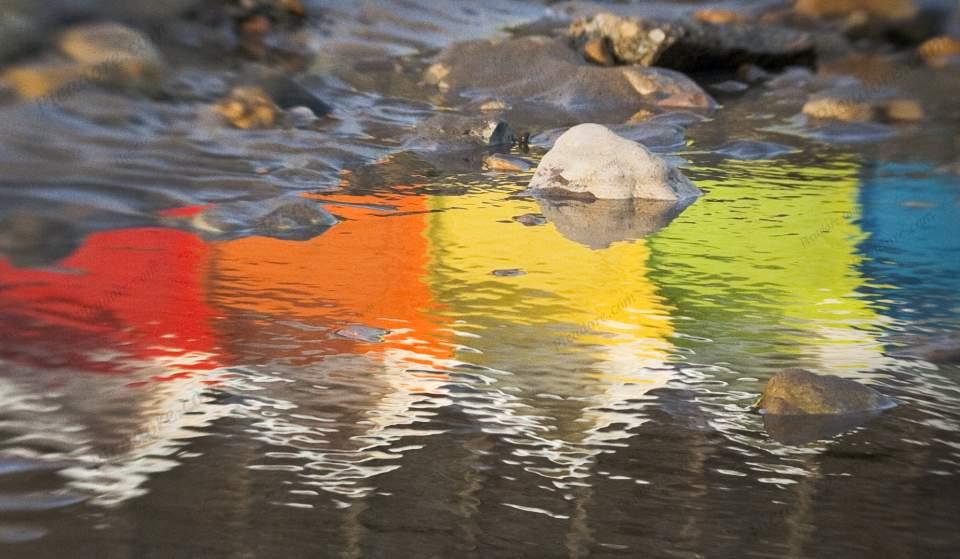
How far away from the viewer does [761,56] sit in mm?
7156

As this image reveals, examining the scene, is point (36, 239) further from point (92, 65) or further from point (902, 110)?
point (902, 110)

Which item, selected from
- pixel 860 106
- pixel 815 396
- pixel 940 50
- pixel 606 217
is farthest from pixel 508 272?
pixel 940 50

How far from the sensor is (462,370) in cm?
227

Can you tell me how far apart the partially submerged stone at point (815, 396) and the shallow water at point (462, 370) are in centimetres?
4

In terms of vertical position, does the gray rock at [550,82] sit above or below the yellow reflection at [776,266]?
above

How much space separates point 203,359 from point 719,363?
3.02 feet

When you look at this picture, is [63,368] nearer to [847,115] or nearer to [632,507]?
[632,507]

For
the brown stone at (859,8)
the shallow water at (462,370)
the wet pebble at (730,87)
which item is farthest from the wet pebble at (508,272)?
the brown stone at (859,8)

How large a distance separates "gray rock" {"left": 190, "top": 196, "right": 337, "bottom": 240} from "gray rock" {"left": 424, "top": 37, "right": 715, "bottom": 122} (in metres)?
2.34

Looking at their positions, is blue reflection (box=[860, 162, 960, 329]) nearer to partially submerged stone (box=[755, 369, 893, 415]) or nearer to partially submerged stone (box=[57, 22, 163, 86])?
partially submerged stone (box=[755, 369, 893, 415])

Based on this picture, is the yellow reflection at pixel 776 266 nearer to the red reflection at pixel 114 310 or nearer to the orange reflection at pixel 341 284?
the orange reflection at pixel 341 284

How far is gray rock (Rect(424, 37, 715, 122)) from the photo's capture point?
5.86 metres

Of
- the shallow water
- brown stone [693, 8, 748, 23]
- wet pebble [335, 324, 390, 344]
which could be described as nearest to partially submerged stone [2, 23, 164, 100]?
the shallow water

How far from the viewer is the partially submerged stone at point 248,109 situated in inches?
184
